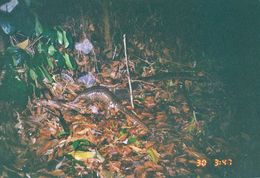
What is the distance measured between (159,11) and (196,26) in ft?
0.82

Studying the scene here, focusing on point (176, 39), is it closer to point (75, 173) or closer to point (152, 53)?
point (152, 53)

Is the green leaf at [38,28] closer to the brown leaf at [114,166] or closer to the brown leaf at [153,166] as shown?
the brown leaf at [114,166]

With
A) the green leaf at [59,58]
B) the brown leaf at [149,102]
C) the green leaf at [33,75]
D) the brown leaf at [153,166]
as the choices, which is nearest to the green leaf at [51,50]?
the green leaf at [59,58]

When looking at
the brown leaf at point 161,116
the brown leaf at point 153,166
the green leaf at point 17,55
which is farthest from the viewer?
the brown leaf at point 161,116

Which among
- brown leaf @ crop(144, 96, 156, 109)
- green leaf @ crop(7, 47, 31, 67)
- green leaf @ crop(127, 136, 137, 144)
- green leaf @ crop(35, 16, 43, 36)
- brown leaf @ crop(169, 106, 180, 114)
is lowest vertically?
green leaf @ crop(127, 136, 137, 144)

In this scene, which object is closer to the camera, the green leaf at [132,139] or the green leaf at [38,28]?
the green leaf at [38,28]

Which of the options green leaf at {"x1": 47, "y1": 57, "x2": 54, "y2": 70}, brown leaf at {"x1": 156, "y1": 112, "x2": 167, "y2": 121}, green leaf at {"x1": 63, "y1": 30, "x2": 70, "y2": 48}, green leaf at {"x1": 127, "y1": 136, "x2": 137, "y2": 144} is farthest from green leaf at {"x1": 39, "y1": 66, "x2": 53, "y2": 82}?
brown leaf at {"x1": 156, "y1": 112, "x2": 167, "y2": 121}

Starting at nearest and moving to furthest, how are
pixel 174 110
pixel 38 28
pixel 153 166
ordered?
1. pixel 38 28
2. pixel 153 166
3. pixel 174 110

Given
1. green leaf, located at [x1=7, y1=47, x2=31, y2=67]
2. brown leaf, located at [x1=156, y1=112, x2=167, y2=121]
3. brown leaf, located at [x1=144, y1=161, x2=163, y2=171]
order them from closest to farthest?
1. green leaf, located at [x1=7, y1=47, x2=31, y2=67]
2. brown leaf, located at [x1=144, y1=161, x2=163, y2=171]
3. brown leaf, located at [x1=156, y1=112, x2=167, y2=121]

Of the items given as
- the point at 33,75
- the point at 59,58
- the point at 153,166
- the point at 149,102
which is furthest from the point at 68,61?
the point at 153,166

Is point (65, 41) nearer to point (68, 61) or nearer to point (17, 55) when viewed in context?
point (68, 61)

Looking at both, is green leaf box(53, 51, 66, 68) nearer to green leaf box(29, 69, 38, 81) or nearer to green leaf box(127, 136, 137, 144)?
green leaf box(29, 69, 38, 81)

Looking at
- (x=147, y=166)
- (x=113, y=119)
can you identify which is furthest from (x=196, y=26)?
(x=147, y=166)

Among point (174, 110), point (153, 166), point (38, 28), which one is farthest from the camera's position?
point (174, 110)
